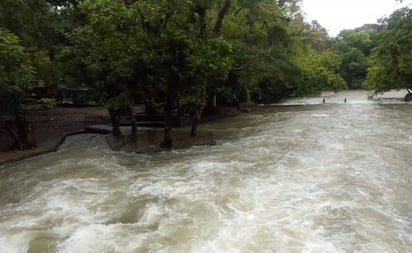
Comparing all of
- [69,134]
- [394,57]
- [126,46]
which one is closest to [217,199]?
[126,46]

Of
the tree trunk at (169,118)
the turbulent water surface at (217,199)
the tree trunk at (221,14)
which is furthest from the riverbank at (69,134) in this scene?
the tree trunk at (221,14)

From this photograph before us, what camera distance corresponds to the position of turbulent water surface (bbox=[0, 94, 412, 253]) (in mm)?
6867

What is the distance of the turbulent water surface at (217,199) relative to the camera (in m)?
6.87

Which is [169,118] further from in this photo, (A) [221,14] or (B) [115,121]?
(A) [221,14]

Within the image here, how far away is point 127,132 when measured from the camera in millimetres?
18047

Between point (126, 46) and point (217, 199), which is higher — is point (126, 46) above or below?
above

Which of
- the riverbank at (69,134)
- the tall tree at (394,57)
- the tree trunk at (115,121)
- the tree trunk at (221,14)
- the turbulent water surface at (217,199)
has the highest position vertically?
the tree trunk at (221,14)

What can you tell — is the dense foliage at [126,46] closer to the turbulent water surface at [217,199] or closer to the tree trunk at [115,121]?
the tree trunk at [115,121]

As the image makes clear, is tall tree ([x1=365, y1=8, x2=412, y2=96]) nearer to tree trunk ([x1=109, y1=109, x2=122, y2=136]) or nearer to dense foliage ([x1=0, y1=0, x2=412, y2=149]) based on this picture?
dense foliage ([x1=0, y1=0, x2=412, y2=149])

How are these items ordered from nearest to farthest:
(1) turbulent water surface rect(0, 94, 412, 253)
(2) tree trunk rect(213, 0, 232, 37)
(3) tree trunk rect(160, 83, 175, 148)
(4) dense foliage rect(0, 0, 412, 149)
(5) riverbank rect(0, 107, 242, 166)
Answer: (1) turbulent water surface rect(0, 94, 412, 253) → (4) dense foliage rect(0, 0, 412, 149) → (5) riverbank rect(0, 107, 242, 166) → (3) tree trunk rect(160, 83, 175, 148) → (2) tree trunk rect(213, 0, 232, 37)

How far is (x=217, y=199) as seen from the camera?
8945 millimetres

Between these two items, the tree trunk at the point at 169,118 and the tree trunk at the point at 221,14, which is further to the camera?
the tree trunk at the point at 221,14

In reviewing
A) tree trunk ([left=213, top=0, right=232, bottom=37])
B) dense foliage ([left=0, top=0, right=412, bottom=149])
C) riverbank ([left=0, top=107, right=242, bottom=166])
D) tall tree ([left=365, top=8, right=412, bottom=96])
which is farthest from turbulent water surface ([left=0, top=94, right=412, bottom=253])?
tall tree ([left=365, top=8, right=412, bottom=96])

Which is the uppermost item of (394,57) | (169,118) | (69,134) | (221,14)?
(221,14)
